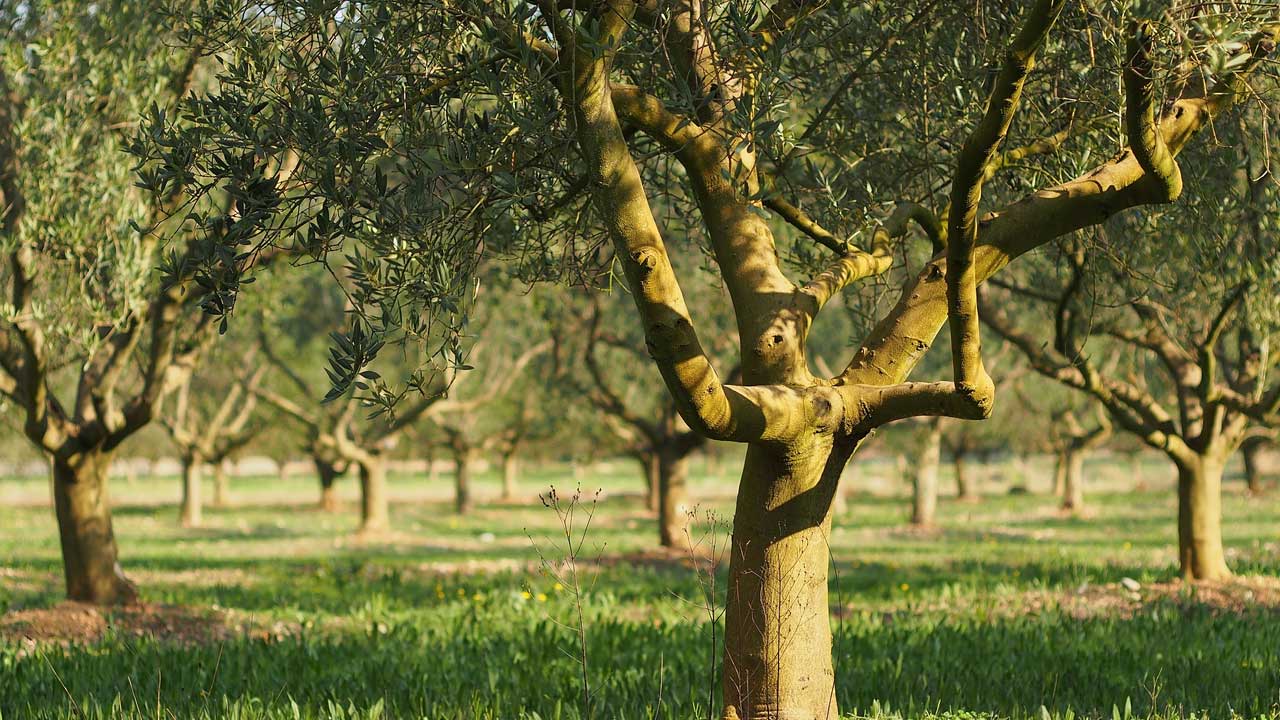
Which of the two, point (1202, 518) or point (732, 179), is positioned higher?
point (732, 179)

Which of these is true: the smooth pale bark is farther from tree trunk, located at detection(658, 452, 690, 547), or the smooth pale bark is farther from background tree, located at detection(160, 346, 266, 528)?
tree trunk, located at detection(658, 452, 690, 547)

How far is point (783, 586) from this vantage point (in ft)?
18.5

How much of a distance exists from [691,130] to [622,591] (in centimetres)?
976

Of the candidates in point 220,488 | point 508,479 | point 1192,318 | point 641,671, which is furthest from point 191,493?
point 1192,318

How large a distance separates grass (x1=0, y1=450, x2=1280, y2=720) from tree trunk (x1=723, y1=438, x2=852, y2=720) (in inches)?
10.8

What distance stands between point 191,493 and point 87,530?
27.2 meters

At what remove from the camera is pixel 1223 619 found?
10312 millimetres

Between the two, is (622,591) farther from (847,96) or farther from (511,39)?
(511,39)

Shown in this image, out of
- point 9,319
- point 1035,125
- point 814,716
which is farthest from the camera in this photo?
point 9,319

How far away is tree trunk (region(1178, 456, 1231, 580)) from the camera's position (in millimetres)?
13578

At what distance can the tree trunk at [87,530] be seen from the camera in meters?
12.1

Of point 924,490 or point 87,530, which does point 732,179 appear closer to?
point 87,530

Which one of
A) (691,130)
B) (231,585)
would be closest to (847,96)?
(691,130)

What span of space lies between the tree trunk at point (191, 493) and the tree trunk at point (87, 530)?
83.4 ft
